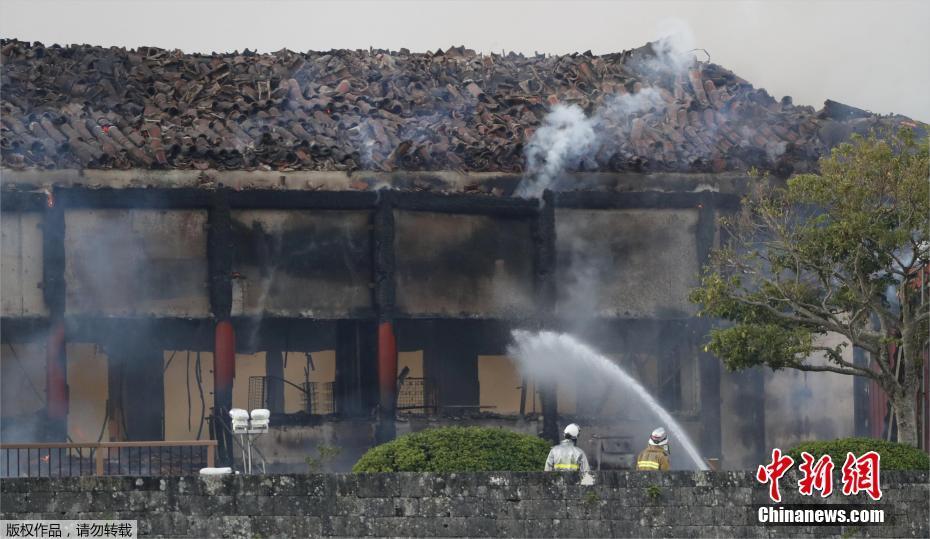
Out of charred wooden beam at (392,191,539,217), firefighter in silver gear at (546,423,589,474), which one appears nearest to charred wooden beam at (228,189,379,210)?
charred wooden beam at (392,191,539,217)

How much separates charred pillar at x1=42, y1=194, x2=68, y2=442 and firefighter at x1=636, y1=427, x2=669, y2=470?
1709 centimetres

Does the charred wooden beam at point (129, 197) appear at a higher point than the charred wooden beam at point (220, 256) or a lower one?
higher

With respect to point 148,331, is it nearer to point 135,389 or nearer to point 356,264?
point 135,389

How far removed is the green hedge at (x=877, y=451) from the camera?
22.0m

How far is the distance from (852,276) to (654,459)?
6.19 m

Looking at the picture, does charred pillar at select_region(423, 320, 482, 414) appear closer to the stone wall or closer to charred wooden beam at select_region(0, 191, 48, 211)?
charred wooden beam at select_region(0, 191, 48, 211)

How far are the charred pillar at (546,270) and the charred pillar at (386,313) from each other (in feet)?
11.2

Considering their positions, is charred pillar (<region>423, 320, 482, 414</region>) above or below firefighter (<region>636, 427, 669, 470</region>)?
above

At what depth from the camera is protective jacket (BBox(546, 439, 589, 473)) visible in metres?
21.6

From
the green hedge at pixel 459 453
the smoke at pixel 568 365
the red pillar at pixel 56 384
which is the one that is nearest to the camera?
the green hedge at pixel 459 453

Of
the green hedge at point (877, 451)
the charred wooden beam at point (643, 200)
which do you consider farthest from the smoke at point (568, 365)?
the green hedge at point (877, 451)

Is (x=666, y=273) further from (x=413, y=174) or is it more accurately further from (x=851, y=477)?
(x=851, y=477)

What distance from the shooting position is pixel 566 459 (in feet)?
71.0

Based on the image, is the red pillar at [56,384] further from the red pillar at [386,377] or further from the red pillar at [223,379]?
the red pillar at [386,377]
